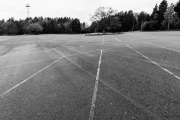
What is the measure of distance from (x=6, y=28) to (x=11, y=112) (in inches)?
4180

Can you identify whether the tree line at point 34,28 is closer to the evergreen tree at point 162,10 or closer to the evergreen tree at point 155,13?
the evergreen tree at point 155,13

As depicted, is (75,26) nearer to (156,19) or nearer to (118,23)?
(118,23)

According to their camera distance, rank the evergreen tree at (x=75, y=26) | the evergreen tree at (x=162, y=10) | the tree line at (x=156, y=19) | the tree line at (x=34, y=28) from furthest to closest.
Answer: the evergreen tree at (x=75, y=26) < the tree line at (x=34, y=28) < the evergreen tree at (x=162, y=10) < the tree line at (x=156, y=19)

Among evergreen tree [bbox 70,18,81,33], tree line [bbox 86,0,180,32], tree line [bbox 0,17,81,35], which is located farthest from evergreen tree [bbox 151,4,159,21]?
evergreen tree [bbox 70,18,81,33]

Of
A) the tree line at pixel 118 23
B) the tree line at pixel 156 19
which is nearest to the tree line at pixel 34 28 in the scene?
the tree line at pixel 118 23

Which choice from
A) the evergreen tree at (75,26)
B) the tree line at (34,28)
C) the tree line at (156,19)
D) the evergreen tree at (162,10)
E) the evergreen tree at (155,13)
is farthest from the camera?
the evergreen tree at (75,26)

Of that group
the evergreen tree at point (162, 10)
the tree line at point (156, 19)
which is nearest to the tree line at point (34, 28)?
the tree line at point (156, 19)

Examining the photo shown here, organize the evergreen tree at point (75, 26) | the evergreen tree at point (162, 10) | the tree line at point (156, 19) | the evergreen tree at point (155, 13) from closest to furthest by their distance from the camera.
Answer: the tree line at point (156, 19)
the evergreen tree at point (162, 10)
the evergreen tree at point (155, 13)
the evergreen tree at point (75, 26)

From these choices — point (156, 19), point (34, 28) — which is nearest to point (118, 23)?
point (156, 19)

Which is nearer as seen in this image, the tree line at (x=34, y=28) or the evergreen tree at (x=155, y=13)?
the evergreen tree at (x=155, y=13)

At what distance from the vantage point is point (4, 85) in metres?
5.21

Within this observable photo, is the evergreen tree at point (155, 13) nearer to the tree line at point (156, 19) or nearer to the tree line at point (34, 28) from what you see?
the tree line at point (156, 19)

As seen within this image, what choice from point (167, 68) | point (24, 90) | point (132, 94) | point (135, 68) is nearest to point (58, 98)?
point (24, 90)

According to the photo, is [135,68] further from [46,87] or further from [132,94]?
[46,87]
